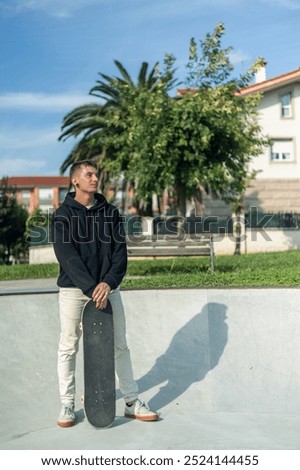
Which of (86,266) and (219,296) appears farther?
(219,296)

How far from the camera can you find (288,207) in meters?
32.8

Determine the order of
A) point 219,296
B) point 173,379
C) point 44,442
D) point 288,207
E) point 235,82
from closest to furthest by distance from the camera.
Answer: point 44,442 < point 173,379 < point 219,296 < point 235,82 < point 288,207

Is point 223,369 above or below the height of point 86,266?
below

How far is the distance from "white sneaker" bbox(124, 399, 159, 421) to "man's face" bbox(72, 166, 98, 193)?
5.07 ft

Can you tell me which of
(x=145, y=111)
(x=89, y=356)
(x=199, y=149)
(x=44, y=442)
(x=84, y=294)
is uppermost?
(x=145, y=111)

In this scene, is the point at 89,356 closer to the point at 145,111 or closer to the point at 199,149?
the point at 199,149

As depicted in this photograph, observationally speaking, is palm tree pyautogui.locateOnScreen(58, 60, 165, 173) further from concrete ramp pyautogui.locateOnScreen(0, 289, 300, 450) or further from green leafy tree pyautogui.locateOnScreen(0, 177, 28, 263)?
concrete ramp pyautogui.locateOnScreen(0, 289, 300, 450)

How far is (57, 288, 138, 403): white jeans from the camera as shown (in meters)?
4.76

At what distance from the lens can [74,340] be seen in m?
4.81

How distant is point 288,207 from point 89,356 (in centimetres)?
2915

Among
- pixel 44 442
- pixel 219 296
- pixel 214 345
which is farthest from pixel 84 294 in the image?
pixel 219 296

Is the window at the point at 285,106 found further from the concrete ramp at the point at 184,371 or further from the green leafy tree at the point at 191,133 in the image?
the concrete ramp at the point at 184,371

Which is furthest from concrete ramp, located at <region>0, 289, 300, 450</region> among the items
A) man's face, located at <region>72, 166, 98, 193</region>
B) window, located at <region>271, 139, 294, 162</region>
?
window, located at <region>271, 139, 294, 162</region>

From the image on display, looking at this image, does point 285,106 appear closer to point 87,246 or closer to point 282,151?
point 282,151
